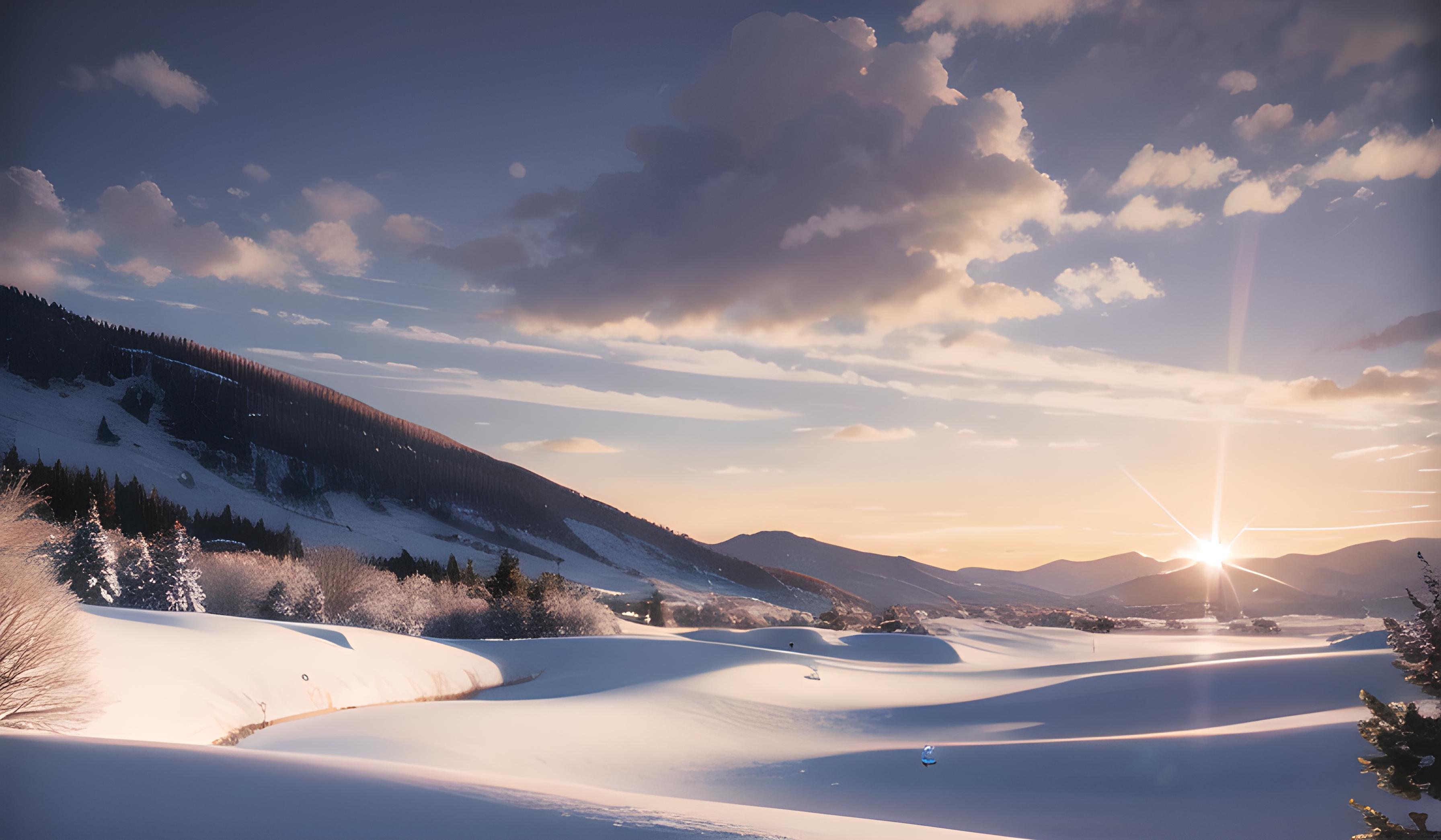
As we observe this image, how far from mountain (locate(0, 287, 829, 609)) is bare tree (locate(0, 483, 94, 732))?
89722 millimetres

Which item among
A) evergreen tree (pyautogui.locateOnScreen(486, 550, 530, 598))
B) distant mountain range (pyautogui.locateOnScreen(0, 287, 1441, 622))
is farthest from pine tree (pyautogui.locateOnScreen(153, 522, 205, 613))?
distant mountain range (pyautogui.locateOnScreen(0, 287, 1441, 622))

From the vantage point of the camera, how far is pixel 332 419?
4897 inches

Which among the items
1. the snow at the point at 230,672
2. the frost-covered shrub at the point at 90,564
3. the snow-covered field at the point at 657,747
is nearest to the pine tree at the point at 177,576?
the frost-covered shrub at the point at 90,564

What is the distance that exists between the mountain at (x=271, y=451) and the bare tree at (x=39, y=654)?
3532 inches

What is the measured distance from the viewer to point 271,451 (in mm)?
109875

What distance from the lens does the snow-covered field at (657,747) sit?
4688mm

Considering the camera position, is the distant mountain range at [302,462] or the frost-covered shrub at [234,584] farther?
the distant mountain range at [302,462]

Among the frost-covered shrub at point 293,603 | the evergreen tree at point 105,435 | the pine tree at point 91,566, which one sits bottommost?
the frost-covered shrub at point 293,603

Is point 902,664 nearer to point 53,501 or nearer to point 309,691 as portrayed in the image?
point 309,691

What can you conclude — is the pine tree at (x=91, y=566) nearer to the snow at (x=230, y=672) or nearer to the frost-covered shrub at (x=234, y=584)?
the frost-covered shrub at (x=234, y=584)

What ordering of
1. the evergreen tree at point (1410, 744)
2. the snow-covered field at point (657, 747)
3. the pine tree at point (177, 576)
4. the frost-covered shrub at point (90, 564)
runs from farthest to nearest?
1. the pine tree at point (177, 576)
2. the frost-covered shrub at point (90, 564)
3. the evergreen tree at point (1410, 744)
4. the snow-covered field at point (657, 747)

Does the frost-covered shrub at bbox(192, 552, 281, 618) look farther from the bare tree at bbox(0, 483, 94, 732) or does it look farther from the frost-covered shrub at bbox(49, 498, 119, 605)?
the bare tree at bbox(0, 483, 94, 732)

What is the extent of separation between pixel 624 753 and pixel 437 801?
38.6 feet

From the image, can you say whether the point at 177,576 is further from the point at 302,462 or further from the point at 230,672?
the point at 302,462
